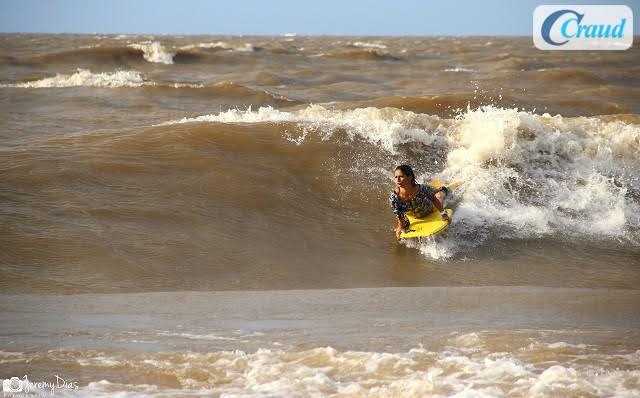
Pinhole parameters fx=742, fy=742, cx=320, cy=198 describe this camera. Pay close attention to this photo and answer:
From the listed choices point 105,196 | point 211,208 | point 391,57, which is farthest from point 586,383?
point 391,57

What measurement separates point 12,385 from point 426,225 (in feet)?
16.5

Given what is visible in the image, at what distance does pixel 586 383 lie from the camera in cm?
417

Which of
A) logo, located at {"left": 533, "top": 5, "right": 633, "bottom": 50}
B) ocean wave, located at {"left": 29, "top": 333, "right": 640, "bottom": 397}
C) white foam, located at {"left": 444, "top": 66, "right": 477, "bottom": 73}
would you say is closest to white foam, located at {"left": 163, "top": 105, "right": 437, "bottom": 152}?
ocean wave, located at {"left": 29, "top": 333, "right": 640, "bottom": 397}

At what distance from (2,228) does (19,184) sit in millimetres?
1312

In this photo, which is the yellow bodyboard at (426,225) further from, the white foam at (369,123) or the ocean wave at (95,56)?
the ocean wave at (95,56)

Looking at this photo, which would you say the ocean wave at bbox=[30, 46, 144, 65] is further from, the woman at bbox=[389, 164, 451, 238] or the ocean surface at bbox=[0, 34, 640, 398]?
the woman at bbox=[389, 164, 451, 238]

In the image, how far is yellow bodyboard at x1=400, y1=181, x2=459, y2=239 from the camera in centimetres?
809

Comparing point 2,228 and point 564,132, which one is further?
point 564,132

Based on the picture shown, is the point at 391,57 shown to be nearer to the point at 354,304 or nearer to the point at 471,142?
the point at 471,142

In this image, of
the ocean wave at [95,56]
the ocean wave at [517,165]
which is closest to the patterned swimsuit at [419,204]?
the ocean wave at [517,165]

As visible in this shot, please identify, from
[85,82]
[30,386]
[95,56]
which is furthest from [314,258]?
[95,56]

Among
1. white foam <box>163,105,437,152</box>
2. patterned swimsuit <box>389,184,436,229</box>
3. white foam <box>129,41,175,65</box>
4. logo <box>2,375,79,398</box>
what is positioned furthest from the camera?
white foam <box>129,41,175,65</box>

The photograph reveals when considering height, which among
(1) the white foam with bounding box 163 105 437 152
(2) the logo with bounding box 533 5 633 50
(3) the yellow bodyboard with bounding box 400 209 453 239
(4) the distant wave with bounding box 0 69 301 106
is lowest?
(3) the yellow bodyboard with bounding box 400 209 453 239

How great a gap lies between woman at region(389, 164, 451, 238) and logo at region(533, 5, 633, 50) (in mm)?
23232
